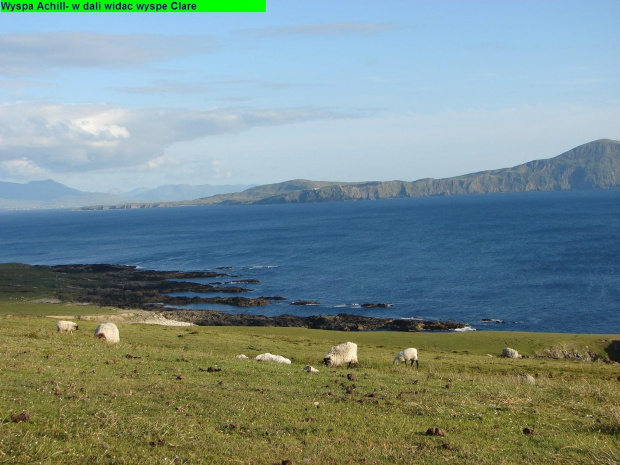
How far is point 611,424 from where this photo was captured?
14.7 metres

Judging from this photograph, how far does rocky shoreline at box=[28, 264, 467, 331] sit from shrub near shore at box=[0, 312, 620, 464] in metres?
43.7

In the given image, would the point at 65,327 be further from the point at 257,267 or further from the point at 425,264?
the point at 425,264

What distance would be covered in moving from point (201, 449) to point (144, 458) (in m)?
1.31

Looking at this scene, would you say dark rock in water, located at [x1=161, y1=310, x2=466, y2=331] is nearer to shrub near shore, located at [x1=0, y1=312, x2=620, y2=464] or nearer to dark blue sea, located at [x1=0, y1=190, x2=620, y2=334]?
dark blue sea, located at [x1=0, y1=190, x2=620, y2=334]

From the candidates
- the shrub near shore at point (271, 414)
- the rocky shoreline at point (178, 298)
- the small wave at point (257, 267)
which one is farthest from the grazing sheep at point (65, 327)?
the small wave at point (257, 267)

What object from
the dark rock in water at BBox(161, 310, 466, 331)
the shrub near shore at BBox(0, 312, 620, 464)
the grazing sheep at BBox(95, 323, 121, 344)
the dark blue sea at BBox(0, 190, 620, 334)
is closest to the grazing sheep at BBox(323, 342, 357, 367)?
the shrub near shore at BBox(0, 312, 620, 464)

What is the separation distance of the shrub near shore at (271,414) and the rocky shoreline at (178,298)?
43.7 m

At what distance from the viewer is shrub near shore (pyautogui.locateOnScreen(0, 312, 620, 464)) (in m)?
12.0

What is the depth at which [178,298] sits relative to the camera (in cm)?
8900

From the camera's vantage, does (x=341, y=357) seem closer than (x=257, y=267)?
Yes

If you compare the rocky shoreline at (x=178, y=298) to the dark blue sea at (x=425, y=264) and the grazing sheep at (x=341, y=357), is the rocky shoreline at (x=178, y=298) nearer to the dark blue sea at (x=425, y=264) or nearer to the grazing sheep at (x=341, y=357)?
the dark blue sea at (x=425, y=264)

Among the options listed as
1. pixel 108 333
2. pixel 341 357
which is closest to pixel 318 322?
pixel 108 333

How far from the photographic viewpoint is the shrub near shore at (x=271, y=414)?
12.0 metres

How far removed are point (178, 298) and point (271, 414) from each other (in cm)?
7677
